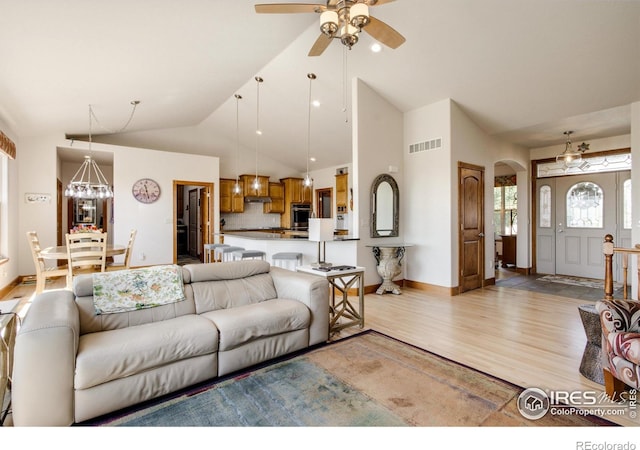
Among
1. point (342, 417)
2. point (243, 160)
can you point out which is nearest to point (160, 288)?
point (342, 417)

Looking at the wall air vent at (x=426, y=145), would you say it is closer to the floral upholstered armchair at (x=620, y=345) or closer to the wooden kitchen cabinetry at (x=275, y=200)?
the floral upholstered armchair at (x=620, y=345)

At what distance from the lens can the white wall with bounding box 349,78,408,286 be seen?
489cm

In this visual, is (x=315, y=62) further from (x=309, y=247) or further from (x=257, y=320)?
(x=257, y=320)

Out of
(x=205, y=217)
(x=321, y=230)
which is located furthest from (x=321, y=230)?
(x=205, y=217)

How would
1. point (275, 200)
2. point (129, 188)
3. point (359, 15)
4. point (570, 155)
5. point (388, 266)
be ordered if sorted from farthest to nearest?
1. point (275, 200)
2. point (129, 188)
3. point (570, 155)
4. point (388, 266)
5. point (359, 15)

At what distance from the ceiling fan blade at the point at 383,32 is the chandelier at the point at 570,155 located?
14.5 ft

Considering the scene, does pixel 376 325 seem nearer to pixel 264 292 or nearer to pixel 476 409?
pixel 264 292

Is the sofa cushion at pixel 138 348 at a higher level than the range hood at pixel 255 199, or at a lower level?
lower

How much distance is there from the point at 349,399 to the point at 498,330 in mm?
2132

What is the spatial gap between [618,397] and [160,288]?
326 cm

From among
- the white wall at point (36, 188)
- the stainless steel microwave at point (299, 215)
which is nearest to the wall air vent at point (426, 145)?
the stainless steel microwave at point (299, 215)

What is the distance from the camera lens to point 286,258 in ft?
16.4

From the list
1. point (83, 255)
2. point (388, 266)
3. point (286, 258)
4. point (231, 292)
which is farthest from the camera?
point (286, 258)

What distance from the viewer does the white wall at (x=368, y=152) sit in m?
4.89
